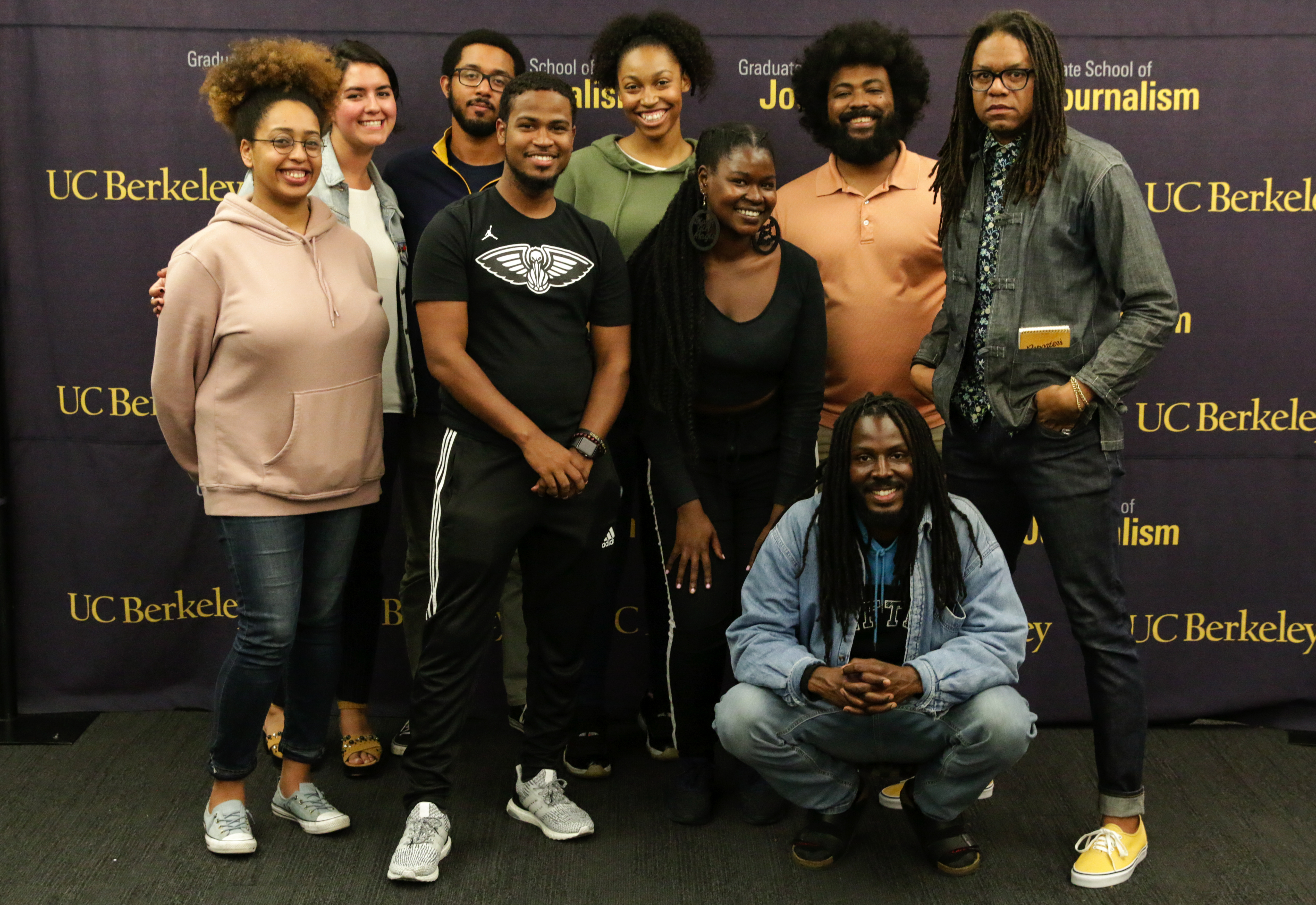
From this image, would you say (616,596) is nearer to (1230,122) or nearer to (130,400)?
(130,400)

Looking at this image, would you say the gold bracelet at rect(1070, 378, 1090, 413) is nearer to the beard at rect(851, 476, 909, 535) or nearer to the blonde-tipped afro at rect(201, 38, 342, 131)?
the beard at rect(851, 476, 909, 535)

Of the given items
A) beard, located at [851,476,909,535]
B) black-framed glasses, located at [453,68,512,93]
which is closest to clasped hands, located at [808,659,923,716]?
beard, located at [851,476,909,535]

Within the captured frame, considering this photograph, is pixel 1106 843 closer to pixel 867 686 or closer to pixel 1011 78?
pixel 867 686

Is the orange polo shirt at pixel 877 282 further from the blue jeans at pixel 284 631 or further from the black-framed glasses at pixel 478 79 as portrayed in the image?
the blue jeans at pixel 284 631

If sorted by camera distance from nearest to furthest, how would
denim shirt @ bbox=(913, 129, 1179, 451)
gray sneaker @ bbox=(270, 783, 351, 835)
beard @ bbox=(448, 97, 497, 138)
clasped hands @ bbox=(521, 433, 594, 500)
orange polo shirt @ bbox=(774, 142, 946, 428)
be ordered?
denim shirt @ bbox=(913, 129, 1179, 451)
clasped hands @ bbox=(521, 433, 594, 500)
gray sneaker @ bbox=(270, 783, 351, 835)
orange polo shirt @ bbox=(774, 142, 946, 428)
beard @ bbox=(448, 97, 497, 138)

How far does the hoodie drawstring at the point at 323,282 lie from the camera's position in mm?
2498

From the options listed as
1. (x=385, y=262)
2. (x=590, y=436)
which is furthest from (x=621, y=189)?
(x=590, y=436)

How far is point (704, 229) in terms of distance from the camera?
265cm

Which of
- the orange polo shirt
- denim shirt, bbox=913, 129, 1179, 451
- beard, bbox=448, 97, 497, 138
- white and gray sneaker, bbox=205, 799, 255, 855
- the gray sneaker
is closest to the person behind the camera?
denim shirt, bbox=913, 129, 1179, 451

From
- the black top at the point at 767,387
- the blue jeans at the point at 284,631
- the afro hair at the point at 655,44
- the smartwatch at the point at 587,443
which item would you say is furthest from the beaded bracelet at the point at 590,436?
the afro hair at the point at 655,44

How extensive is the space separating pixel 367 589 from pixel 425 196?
1016 mm

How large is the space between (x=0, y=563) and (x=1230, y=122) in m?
3.69

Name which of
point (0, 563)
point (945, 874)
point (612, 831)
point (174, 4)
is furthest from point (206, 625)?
point (945, 874)

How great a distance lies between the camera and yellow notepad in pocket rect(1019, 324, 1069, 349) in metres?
2.46
